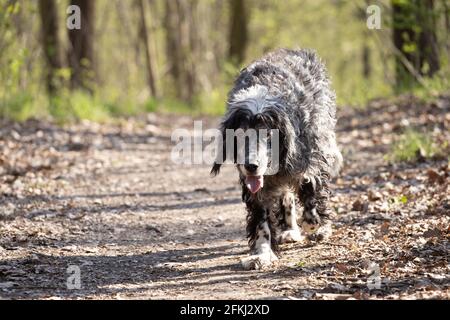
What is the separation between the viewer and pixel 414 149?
8.94 meters

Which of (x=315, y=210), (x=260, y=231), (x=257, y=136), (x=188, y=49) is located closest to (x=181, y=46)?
(x=188, y=49)

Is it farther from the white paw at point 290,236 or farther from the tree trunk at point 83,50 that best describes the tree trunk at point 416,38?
the tree trunk at point 83,50

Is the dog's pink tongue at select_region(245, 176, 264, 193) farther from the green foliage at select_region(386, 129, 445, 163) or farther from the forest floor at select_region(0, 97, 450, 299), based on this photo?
the green foliage at select_region(386, 129, 445, 163)

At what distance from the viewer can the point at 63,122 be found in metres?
12.9

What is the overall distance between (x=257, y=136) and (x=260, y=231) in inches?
35.5

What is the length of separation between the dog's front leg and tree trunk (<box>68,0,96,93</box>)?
11851 millimetres

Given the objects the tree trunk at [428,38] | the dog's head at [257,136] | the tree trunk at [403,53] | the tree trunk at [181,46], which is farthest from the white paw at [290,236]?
the tree trunk at [181,46]

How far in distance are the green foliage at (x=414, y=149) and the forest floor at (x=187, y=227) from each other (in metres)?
0.15

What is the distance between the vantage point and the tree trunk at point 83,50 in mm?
17297
